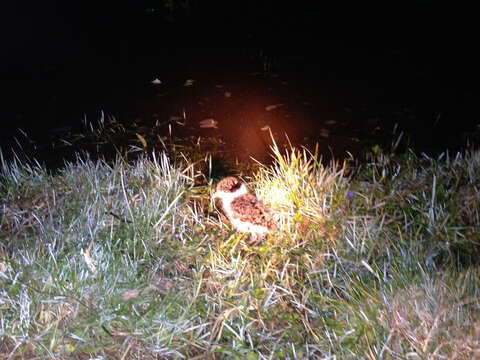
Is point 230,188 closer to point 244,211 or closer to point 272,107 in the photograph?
point 244,211

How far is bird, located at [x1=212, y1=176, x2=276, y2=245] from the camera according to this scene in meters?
4.39

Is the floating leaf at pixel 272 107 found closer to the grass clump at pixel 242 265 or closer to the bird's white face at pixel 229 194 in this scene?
the grass clump at pixel 242 265

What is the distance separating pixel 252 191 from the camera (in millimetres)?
5082

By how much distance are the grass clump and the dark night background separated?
49.7 inches

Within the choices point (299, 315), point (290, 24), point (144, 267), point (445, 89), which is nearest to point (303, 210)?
point (299, 315)

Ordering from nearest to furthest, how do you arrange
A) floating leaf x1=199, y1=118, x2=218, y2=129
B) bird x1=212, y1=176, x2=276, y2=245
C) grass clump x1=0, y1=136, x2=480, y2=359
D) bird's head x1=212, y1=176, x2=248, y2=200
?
1. grass clump x1=0, y1=136, x2=480, y2=359
2. bird x1=212, y1=176, x2=276, y2=245
3. bird's head x1=212, y1=176, x2=248, y2=200
4. floating leaf x1=199, y1=118, x2=218, y2=129

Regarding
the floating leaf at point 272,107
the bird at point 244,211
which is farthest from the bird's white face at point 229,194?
the floating leaf at point 272,107

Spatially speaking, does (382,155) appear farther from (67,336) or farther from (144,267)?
(67,336)

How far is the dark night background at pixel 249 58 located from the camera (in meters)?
6.42

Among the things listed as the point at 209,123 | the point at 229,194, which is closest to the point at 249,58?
the point at 209,123

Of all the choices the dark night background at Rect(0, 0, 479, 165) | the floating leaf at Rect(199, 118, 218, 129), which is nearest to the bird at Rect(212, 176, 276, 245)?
the floating leaf at Rect(199, 118, 218, 129)

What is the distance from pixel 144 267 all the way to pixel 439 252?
2.22m

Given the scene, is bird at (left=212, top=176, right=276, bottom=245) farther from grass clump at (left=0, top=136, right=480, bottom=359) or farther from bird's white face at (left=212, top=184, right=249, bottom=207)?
grass clump at (left=0, top=136, right=480, bottom=359)

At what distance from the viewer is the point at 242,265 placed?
4.04m
